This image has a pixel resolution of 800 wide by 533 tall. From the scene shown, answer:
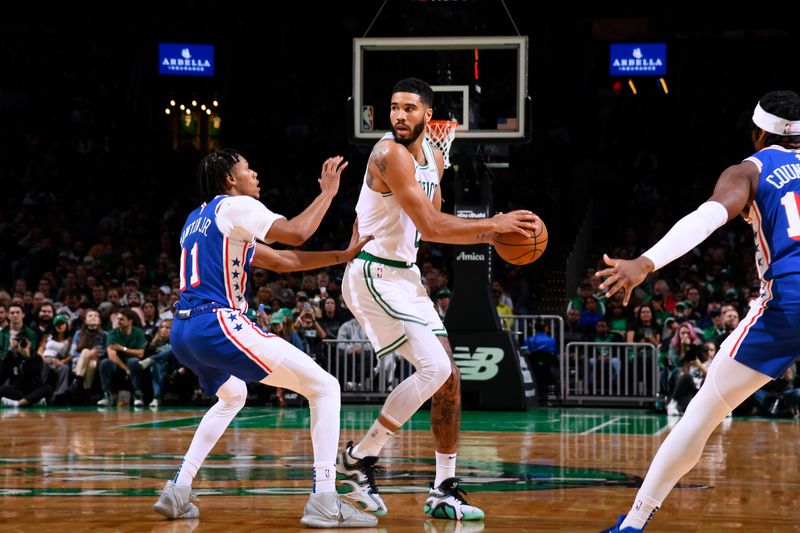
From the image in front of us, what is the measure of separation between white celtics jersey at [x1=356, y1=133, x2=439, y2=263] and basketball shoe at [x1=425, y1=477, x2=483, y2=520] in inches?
52.7

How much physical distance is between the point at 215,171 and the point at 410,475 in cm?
288

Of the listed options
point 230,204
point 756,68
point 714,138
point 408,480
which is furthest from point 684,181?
point 230,204

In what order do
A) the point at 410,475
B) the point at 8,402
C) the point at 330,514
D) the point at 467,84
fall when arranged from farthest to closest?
the point at 8,402 < the point at 467,84 < the point at 410,475 < the point at 330,514

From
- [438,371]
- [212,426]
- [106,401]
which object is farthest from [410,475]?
[106,401]

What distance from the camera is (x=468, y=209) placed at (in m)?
14.9

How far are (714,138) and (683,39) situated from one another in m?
4.17

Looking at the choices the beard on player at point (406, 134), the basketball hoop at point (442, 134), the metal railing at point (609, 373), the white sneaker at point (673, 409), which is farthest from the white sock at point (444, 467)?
the metal railing at point (609, 373)

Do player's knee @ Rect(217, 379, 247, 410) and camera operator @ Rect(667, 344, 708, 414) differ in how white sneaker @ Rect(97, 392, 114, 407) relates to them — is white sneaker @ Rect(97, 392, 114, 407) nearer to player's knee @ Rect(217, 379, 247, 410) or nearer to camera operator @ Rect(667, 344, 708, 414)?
camera operator @ Rect(667, 344, 708, 414)

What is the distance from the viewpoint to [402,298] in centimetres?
651

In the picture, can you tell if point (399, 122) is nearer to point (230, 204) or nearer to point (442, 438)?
point (230, 204)

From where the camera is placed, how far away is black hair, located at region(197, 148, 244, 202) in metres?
6.36

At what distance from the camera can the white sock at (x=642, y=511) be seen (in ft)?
16.3

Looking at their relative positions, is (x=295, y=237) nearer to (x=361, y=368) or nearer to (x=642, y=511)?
(x=642, y=511)

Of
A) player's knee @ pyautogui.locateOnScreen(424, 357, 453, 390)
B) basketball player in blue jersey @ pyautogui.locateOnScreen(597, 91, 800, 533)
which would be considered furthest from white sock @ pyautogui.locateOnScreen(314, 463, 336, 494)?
basketball player in blue jersey @ pyautogui.locateOnScreen(597, 91, 800, 533)
